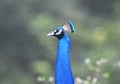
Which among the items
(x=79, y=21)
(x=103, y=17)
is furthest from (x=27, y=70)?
(x=103, y=17)

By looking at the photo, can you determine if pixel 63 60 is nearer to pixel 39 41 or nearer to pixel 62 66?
pixel 62 66

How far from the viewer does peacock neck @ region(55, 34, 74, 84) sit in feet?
14.0

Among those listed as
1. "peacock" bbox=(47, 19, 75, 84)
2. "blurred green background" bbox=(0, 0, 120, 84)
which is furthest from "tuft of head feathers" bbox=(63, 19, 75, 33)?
"blurred green background" bbox=(0, 0, 120, 84)

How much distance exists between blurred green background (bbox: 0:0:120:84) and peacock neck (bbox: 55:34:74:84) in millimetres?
5488

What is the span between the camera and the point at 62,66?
14.0 feet

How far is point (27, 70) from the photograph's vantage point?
10625 millimetres

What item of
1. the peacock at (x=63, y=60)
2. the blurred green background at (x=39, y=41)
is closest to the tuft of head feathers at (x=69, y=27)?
the peacock at (x=63, y=60)

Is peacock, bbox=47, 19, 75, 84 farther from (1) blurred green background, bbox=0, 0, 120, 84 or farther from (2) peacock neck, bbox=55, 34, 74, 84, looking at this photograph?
(1) blurred green background, bbox=0, 0, 120, 84

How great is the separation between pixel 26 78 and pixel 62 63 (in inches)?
239

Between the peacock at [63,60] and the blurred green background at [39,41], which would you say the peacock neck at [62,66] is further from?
the blurred green background at [39,41]

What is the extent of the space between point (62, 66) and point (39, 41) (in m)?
6.13

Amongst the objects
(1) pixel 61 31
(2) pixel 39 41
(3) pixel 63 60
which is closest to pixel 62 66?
(3) pixel 63 60

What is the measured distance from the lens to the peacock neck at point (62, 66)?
4273mm

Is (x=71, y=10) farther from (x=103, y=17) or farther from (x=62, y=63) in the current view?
(x=62, y=63)
